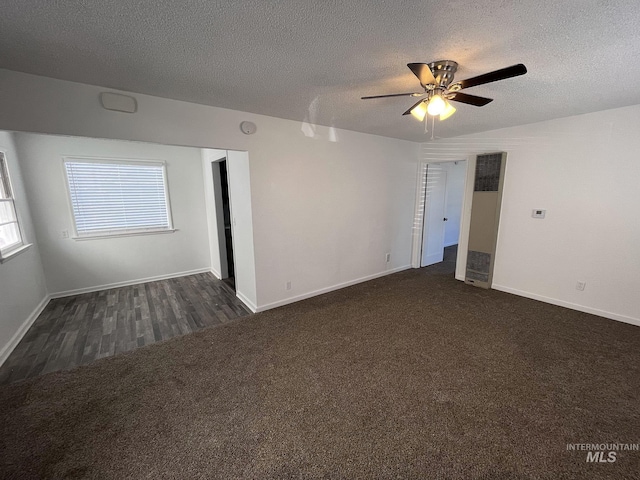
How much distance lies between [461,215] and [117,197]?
565 cm

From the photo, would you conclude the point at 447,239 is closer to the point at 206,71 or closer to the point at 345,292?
the point at 345,292

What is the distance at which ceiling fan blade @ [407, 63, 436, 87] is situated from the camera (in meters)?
1.50

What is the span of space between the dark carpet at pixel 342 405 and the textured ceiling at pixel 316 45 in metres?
2.42

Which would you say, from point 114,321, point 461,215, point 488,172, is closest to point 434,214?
point 461,215

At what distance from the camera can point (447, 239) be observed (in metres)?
6.94

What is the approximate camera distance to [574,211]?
127 inches

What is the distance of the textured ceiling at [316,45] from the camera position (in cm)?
126

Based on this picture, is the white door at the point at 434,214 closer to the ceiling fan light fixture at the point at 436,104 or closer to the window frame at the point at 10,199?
the ceiling fan light fixture at the point at 436,104

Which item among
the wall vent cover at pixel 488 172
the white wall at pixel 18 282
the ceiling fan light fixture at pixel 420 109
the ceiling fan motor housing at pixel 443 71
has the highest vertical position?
the ceiling fan motor housing at pixel 443 71

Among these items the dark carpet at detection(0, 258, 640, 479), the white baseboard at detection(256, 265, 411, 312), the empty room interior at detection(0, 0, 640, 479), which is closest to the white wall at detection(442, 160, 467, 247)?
the empty room interior at detection(0, 0, 640, 479)

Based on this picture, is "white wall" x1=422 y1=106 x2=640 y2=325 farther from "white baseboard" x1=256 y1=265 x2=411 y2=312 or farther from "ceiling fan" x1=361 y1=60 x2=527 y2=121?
"ceiling fan" x1=361 y1=60 x2=527 y2=121

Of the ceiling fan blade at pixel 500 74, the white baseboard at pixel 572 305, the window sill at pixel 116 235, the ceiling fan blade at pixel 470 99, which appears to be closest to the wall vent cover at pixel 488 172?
the white baseboard at pixel 572 305

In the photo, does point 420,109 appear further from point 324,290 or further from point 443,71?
point 324,290

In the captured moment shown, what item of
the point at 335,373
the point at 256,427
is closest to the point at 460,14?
the point at 335,373
